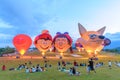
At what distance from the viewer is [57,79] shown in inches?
1168

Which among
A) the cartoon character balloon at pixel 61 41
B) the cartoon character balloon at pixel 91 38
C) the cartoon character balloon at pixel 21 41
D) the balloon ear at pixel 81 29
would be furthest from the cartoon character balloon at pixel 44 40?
the cartoon character balloon at pixel 91 38

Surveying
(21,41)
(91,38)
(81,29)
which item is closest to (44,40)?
(21,41)

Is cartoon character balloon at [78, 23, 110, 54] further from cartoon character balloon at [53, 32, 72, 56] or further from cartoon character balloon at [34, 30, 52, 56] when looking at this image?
cartoon character balloon at [34, 30, 52, 56]

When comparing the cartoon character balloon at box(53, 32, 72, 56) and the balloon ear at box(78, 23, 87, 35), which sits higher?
the balloon ear at box(78, 23, 87, 35)

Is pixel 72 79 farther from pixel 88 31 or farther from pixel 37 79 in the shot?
pixel 88 31

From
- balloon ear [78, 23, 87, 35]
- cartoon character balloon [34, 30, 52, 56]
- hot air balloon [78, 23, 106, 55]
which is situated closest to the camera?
hot air balloon [78, 23, 106, 55]

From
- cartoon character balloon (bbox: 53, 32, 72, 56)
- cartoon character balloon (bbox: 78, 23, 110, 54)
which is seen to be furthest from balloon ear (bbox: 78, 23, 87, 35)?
cartoon character balloon (bbox: 53, 32, 72, 56)

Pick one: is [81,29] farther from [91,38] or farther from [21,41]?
[21,41]

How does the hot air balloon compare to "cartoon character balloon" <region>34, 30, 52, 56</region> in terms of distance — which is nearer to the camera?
the hot air balloon

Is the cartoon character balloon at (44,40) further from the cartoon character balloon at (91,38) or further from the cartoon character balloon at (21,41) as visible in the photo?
the cartoon character balloon at (91,38)

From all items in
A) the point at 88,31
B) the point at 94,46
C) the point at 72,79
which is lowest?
the point at 72,79

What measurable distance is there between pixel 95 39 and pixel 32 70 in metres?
19.5

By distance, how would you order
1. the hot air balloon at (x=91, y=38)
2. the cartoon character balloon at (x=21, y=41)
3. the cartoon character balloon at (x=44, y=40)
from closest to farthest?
the hot air balloon at (x=91, y=38) → the cartoon character balloon at (x=44, y=40) → the cartoon character balloon at (x=21, y=41)

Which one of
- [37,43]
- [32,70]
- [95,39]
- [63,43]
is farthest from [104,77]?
[37,43]
